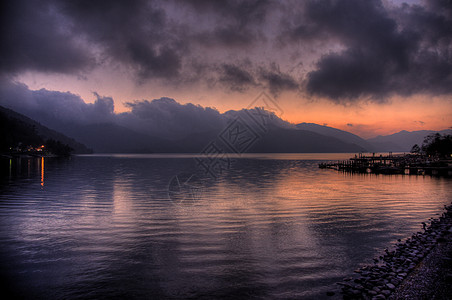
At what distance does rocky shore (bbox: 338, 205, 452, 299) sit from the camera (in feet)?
29.8

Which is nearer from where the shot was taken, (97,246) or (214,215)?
(97,246)

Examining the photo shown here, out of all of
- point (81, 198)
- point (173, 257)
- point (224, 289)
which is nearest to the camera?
point (224, 289)

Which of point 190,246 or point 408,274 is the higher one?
point 408,274

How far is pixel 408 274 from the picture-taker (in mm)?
10484

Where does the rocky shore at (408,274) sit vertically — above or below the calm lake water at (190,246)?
above

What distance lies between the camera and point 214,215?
22.4 meters

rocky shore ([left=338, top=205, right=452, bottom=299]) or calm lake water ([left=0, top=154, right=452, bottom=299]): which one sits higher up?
rocky shore ([left=338, top=205, right=452, bottom=299])

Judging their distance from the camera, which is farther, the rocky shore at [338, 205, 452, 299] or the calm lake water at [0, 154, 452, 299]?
the calm lake water at [0, 154, 452, 299]

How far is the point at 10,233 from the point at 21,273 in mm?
7167

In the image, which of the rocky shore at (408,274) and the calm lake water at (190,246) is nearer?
the rocky shore at (408,274)

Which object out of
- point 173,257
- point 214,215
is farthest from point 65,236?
point 214,215

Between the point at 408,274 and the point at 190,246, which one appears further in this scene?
the point at 190,246

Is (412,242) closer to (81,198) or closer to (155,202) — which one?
(155,202)

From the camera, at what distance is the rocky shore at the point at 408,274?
29.8 ft
